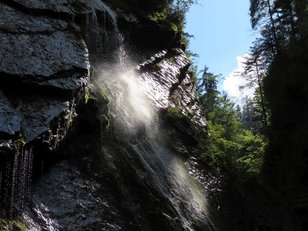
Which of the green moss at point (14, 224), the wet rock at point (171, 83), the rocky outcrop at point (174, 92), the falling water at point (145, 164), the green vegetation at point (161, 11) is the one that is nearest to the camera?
the green moss at point (14, 224)

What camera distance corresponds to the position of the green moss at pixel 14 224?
661 cm

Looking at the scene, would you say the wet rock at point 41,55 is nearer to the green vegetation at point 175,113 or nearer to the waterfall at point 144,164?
the waterfall at point 144,164

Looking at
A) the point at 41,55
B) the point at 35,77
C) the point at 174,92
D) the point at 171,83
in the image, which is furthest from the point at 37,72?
the point at 174,92

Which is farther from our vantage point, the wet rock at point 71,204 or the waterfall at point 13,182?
the wet rock at point 71,204

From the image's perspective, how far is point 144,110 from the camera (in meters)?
13.0

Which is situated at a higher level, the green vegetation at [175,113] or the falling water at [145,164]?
the green vegetation at [175,113]

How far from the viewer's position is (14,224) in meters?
6.77

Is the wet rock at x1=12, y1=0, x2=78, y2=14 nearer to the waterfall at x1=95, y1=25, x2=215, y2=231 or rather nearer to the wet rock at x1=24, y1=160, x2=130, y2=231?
the waterfall at x1=95, y1=25, x2=215, y2=231

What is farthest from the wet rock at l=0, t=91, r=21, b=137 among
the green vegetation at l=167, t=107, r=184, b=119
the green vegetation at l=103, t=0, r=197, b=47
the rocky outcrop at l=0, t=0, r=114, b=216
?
the green vegetation at l=103, t=0, r=197, b=47

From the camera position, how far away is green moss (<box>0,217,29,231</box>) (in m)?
6.61

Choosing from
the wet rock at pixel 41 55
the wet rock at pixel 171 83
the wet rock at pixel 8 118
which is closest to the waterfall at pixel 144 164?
the wet rock at pixel 171 83

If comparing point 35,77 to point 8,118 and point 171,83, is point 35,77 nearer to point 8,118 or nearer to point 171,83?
point 8,118

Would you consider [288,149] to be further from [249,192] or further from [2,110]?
[2,110]

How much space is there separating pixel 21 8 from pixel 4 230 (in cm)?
561
